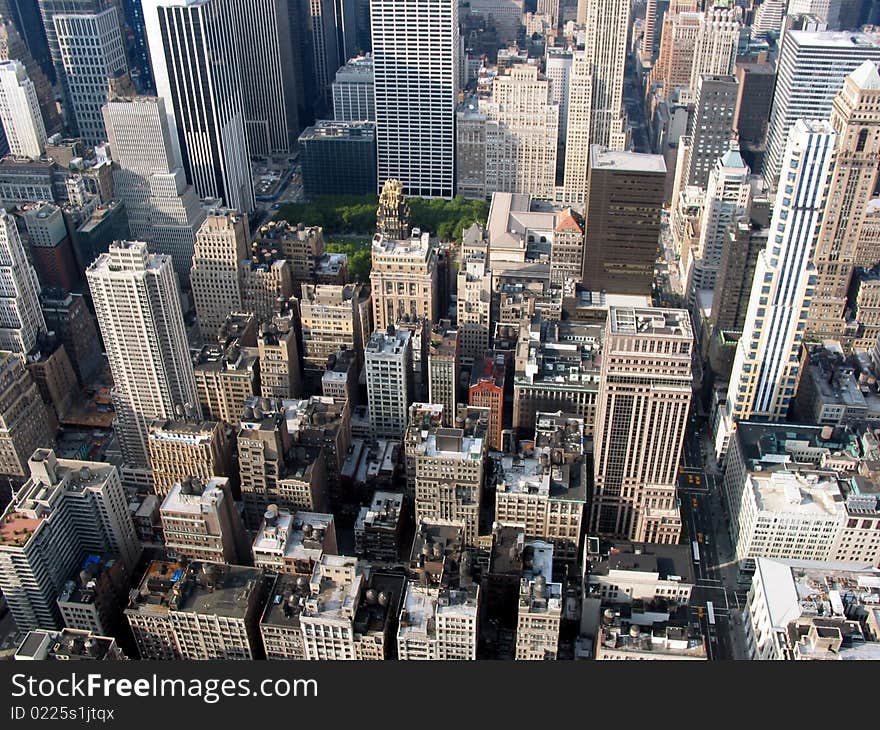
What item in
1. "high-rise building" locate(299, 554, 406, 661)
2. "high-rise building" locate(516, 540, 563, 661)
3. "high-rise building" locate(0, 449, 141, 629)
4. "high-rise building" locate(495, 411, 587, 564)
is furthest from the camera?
"high-rise building" locate(495, 411, 587, 564)

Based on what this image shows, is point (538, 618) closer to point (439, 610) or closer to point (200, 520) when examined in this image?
point (439, 610)

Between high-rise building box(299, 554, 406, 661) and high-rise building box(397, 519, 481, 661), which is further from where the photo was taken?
high-rise building box(299, 554, 406, 661)

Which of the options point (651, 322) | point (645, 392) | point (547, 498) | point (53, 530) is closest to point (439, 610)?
point (547, 498)

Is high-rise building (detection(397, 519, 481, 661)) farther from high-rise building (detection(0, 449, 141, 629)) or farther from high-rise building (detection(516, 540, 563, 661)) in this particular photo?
high-rise building (detection(0, 449, 141, 629))

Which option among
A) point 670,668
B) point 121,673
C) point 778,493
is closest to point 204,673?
point 121,673

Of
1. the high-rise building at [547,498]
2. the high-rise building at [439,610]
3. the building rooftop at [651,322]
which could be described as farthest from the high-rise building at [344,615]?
the building rooftop at [651,322]

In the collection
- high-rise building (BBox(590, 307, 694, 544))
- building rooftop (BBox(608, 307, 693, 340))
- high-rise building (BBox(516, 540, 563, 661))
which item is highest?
building rooftop (BBox(608, 307, 693, 340))

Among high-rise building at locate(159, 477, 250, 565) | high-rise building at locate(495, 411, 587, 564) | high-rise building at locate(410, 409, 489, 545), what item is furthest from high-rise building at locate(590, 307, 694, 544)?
high-rise building at locate(159, 477, 250, 565)
